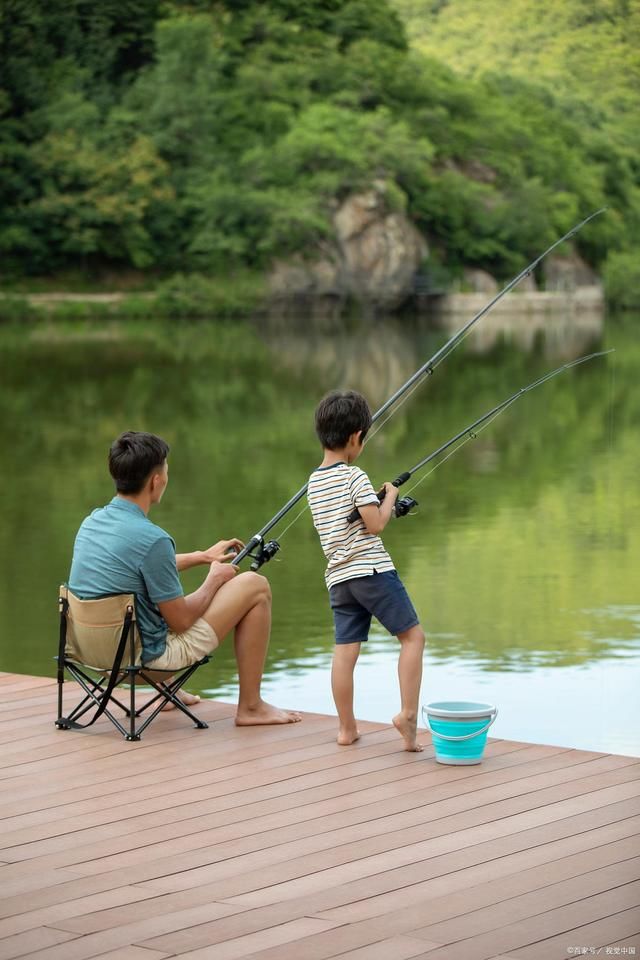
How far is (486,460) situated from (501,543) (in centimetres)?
475

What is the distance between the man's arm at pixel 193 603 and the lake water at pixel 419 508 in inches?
40.8

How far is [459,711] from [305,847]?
66 cm

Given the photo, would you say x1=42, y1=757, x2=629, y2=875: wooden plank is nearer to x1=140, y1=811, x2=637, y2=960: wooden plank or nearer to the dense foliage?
x1=140, y1=811, x2=637, y2=960: wooden plank

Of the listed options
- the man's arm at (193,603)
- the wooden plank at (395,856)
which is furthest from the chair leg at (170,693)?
the wooden plank at (395,856)

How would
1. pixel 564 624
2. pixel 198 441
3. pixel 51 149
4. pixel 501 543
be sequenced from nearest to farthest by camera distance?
pixel 564 624, pixel 501 543, pixel 198 441, pixel 51 149

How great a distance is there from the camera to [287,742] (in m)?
3.61

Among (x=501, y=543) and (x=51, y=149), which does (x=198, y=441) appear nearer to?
(x=501, y=543)

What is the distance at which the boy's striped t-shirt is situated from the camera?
3.53 meters

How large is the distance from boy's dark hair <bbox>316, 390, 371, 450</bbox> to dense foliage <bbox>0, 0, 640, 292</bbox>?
3488 cm

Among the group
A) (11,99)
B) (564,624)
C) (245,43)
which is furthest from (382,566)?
(245,43)

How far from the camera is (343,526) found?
140 inches

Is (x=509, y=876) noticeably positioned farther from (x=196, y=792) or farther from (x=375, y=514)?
(x=375, y=514)

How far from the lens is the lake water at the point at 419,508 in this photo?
555 cm

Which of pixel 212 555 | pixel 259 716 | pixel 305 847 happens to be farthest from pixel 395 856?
pixel 212 555
